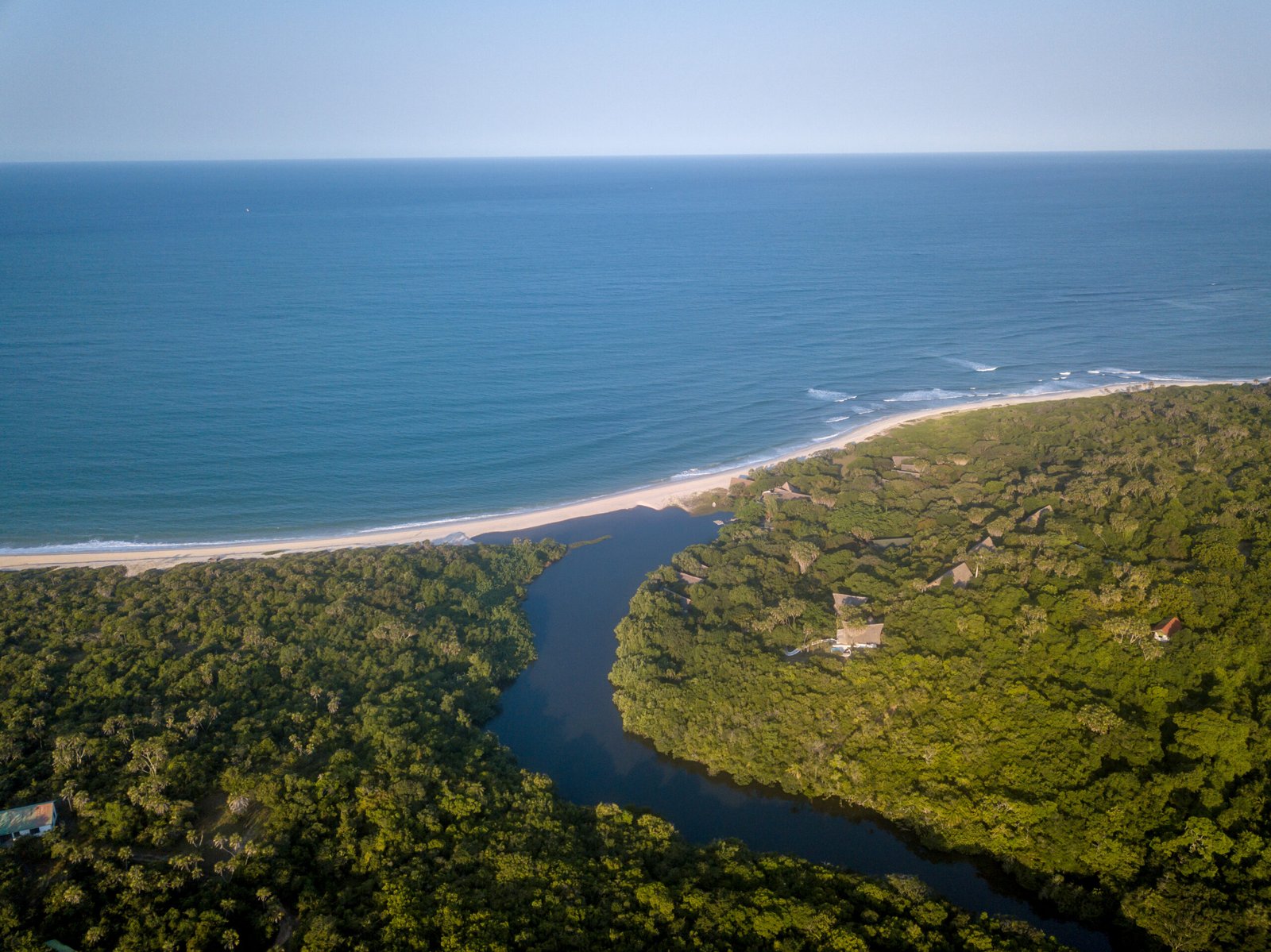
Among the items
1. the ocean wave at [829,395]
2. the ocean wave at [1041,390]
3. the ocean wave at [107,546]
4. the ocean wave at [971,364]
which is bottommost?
the ocean wave at [107,546]

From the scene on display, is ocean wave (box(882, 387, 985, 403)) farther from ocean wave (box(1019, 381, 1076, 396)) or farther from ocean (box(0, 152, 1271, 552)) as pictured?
ocean wave (box(1019, 381, 1076, 396))

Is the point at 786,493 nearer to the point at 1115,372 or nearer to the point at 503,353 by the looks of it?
the point at 503,353

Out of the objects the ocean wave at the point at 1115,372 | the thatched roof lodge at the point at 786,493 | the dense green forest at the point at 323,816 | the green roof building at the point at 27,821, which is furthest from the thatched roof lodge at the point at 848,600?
the ocean wave at the point at 1115,372

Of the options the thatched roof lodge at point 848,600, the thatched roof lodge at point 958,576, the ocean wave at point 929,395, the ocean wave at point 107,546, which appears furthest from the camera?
the ocean wave at point 929,395

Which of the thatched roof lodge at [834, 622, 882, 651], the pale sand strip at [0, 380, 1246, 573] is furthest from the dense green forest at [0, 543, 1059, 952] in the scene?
the thatched roof lodge at [834, 622, 882, 651]

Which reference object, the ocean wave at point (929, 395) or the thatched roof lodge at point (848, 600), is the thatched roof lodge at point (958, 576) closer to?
the thatched roof lodge at point (848, 600)
